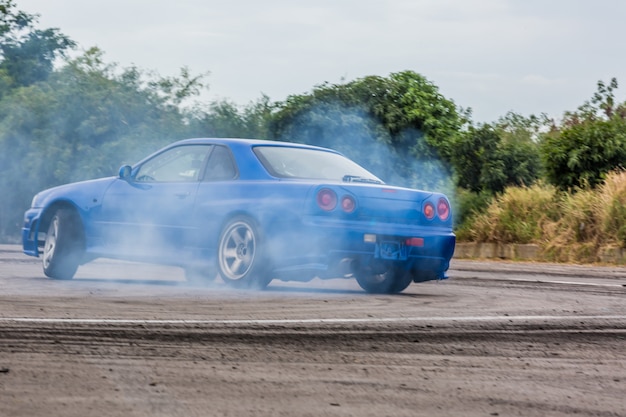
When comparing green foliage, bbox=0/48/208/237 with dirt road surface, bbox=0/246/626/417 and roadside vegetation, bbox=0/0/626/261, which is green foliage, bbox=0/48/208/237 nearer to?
roadside vegetation, bbox=0/0/626/261

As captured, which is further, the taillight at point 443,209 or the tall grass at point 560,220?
the tall grass at point 560,220

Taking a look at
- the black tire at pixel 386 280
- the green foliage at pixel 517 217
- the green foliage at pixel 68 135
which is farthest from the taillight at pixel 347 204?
the green foliage at pixel 68 135

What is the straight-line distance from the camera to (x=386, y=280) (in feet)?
36.4

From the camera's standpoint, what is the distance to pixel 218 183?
11117mm

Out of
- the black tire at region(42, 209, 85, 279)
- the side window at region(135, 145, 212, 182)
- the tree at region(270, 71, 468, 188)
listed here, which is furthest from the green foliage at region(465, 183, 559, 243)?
the black tire at region(42, 209, 85, 279)

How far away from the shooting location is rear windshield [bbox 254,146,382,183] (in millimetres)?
10938

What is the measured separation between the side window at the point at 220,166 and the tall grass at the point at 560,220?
10052mm

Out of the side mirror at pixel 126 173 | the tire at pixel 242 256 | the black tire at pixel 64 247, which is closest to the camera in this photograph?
the tire at pixel 242 256

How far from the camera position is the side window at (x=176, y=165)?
1159 cm

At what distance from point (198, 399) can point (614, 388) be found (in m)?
1.79

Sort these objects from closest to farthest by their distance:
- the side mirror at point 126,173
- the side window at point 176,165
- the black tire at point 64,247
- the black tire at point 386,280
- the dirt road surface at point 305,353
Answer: the dirt road surface at point 305,353 → the black tire at point 386,280 → the side window at point 176,165 → the side mirror at point 126,173 → the black tire at point 64,247

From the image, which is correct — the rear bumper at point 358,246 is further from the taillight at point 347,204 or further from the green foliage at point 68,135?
the green foliage at point 68,135

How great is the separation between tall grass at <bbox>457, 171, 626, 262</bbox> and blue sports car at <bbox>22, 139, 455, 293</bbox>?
31.4 ft

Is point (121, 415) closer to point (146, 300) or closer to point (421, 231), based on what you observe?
point (146, 300)
